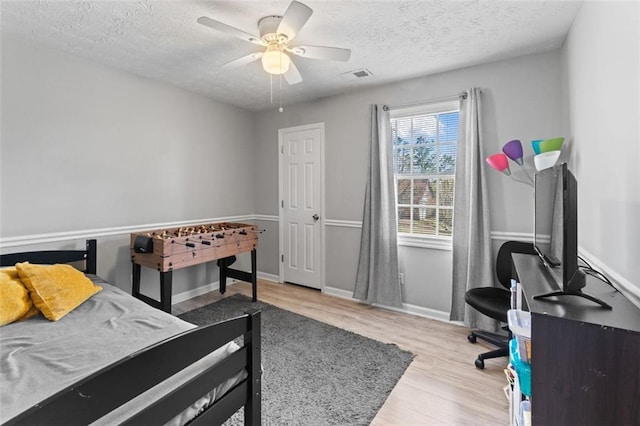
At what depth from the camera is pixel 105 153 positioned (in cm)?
294

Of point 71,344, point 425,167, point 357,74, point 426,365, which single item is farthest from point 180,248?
point 425,167

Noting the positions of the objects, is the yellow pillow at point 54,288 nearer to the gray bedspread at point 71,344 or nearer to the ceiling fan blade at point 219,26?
the gray bedspread at point 71,344

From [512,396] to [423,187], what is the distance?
6.71ft

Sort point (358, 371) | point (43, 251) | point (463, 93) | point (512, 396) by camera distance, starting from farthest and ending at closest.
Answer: point (463, 93)
point (43, 251)
point (358, 371)
point (512, 396)

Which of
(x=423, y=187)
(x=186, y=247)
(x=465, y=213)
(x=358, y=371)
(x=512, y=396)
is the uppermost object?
(x=423, y=187)

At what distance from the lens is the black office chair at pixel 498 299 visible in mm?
2209

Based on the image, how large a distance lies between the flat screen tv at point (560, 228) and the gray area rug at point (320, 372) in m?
1.25

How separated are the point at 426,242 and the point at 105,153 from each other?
3376 millimetres

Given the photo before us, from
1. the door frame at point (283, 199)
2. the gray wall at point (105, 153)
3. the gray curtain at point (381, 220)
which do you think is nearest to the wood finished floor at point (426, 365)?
the gray curtain at point (381, 220)

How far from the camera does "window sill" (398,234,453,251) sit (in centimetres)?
305

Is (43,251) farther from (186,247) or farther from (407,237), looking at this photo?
(407,237)

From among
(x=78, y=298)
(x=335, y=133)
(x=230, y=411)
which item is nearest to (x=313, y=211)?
(x=335, y=133)

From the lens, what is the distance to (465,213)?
287 centimetres

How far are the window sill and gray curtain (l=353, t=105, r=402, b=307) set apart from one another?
0.30ft
